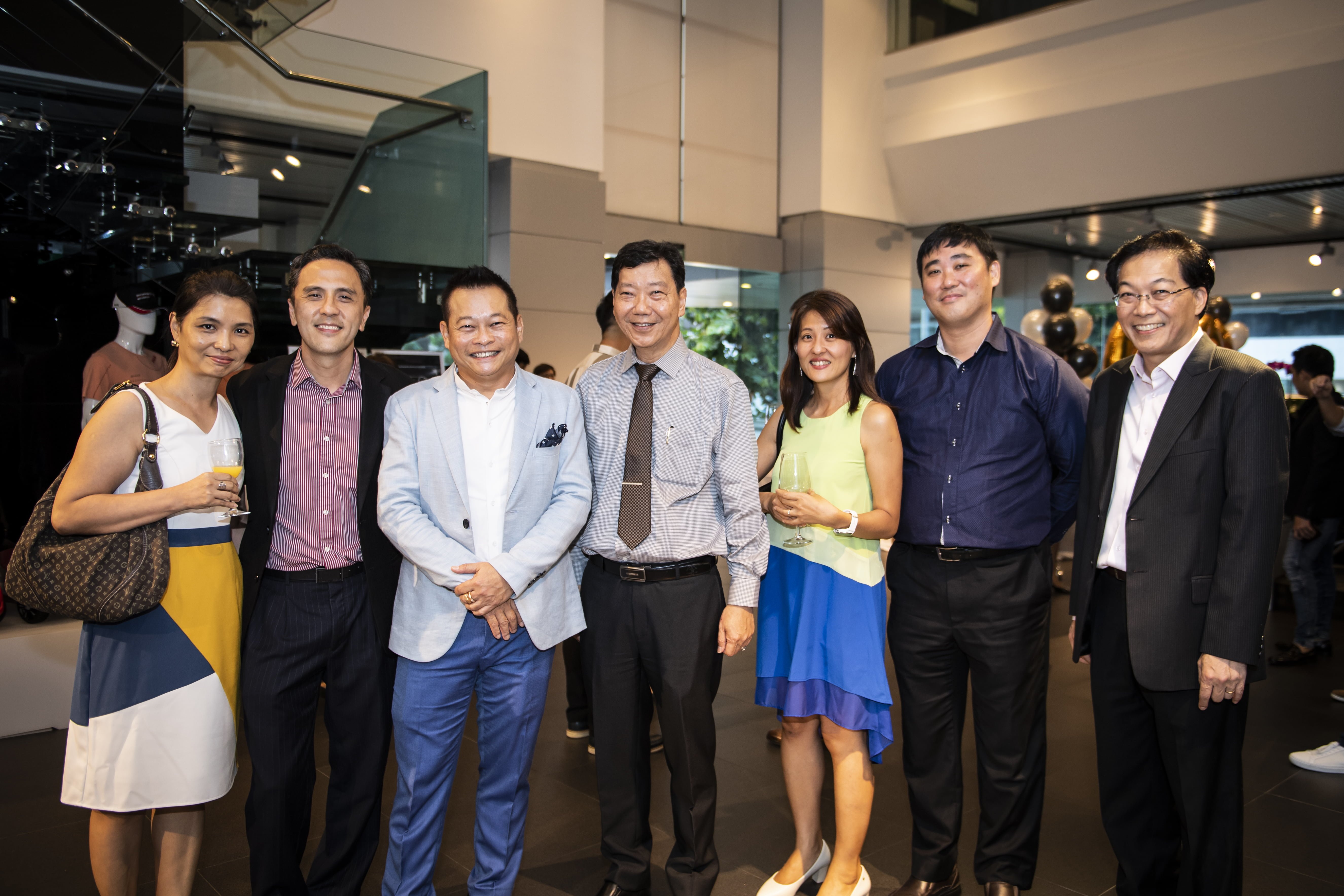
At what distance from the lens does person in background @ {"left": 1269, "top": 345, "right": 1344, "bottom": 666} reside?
17.7 feet

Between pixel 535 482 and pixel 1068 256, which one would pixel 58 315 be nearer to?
pixel 535 482

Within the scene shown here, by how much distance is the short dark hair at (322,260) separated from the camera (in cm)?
245

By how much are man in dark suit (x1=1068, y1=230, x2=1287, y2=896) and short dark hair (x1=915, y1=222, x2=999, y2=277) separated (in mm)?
341

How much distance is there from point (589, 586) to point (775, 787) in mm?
1480

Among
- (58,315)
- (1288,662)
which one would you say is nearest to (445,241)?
(58,315)

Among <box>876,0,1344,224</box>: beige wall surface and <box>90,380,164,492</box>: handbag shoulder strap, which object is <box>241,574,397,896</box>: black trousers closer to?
<box>90,380,164,492</box>: handbag shoulder strap

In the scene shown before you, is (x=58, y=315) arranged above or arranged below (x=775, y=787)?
above

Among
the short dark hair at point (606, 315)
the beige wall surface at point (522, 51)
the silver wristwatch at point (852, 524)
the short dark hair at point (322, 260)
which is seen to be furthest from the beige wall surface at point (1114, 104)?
the short dark hair at point (322, 260)

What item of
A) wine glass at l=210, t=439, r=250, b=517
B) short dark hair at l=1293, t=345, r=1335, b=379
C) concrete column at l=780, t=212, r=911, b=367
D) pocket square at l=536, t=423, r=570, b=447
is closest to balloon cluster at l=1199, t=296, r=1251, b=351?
short dark hair at l=1293, t=345, r=1335, b=379

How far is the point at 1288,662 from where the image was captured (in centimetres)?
543

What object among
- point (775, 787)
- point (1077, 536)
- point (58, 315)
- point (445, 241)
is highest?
point (445, 241)

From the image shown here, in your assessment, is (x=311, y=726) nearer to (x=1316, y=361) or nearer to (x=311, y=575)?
(x=311, y=575)

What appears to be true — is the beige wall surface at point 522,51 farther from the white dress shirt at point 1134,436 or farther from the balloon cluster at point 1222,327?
the white dress shirt at point 1134,436

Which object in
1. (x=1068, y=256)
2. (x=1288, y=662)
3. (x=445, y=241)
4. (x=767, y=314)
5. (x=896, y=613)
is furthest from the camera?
(x=1068, y=256)
